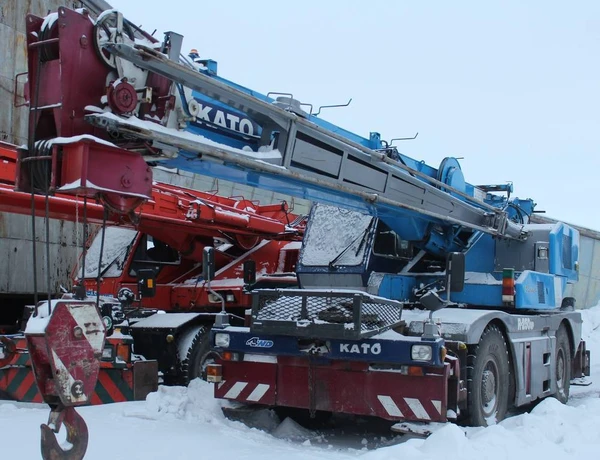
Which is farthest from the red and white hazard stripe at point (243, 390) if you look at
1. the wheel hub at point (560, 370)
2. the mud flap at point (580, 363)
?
the mud flap at point (580, 363)

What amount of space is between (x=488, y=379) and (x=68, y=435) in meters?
4.68

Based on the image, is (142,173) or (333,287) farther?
(333,287)

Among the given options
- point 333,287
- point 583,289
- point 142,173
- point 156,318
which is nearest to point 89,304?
point 142,173

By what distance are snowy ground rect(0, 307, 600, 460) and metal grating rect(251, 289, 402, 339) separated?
986 mm

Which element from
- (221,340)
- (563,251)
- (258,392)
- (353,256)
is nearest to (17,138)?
(353,256)

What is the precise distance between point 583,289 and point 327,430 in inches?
658

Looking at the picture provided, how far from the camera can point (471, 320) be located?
7.11 meters

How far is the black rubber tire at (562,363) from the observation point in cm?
987

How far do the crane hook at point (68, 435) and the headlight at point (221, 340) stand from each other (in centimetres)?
335

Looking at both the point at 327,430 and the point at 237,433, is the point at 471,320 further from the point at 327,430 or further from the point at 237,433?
the point at 237,433

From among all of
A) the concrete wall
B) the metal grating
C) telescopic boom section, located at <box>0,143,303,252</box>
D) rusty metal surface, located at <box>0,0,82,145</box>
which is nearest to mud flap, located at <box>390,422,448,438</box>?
the metal grating

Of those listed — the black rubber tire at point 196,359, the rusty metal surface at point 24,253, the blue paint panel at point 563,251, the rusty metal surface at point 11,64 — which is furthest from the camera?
the rusty metal surface at point 24,253

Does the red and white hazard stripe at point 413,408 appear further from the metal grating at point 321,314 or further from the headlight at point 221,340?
the headlight at point 221,340

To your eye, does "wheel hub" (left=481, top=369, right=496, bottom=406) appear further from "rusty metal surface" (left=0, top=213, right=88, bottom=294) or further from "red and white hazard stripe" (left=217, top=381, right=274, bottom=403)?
"rusty metal surface" (left=0, top=213, right=88, bottom=294)
